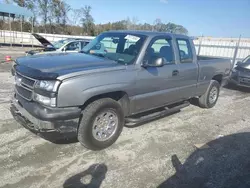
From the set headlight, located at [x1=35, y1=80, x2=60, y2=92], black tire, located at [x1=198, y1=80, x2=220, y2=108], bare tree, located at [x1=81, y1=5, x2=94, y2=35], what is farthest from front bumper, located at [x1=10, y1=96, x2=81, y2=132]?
bare tree, located at [x1=81, y1=5, x2=94, y2=35]

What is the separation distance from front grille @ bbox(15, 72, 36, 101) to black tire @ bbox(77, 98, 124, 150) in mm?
842

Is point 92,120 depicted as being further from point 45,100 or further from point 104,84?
point 45,100

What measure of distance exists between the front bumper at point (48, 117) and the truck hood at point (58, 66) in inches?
17.9

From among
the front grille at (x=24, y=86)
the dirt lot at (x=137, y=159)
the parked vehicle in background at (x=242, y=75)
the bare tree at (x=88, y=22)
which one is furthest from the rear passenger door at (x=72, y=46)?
the bare tree at (x=88, y=22)

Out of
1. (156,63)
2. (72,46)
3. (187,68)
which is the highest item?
(156,63)

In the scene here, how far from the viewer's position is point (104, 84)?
3.45 meters

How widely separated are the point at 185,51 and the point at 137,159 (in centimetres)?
289

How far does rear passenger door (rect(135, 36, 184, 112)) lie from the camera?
409 centimetres

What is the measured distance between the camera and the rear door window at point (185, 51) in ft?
16.3

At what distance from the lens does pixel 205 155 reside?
3.84 metres

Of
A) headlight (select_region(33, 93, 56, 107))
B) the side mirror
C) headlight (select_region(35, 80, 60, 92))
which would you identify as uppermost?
the side mirror

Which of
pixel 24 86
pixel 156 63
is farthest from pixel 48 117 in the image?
pixel 156 63

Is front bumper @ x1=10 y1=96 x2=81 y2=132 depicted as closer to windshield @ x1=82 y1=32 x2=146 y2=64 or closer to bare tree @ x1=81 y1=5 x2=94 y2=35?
windshield @ x1=82 y1=32 x2=146 y2=64

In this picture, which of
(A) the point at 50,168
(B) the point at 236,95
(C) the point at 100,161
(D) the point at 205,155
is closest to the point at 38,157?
(A) the point at 50,168
